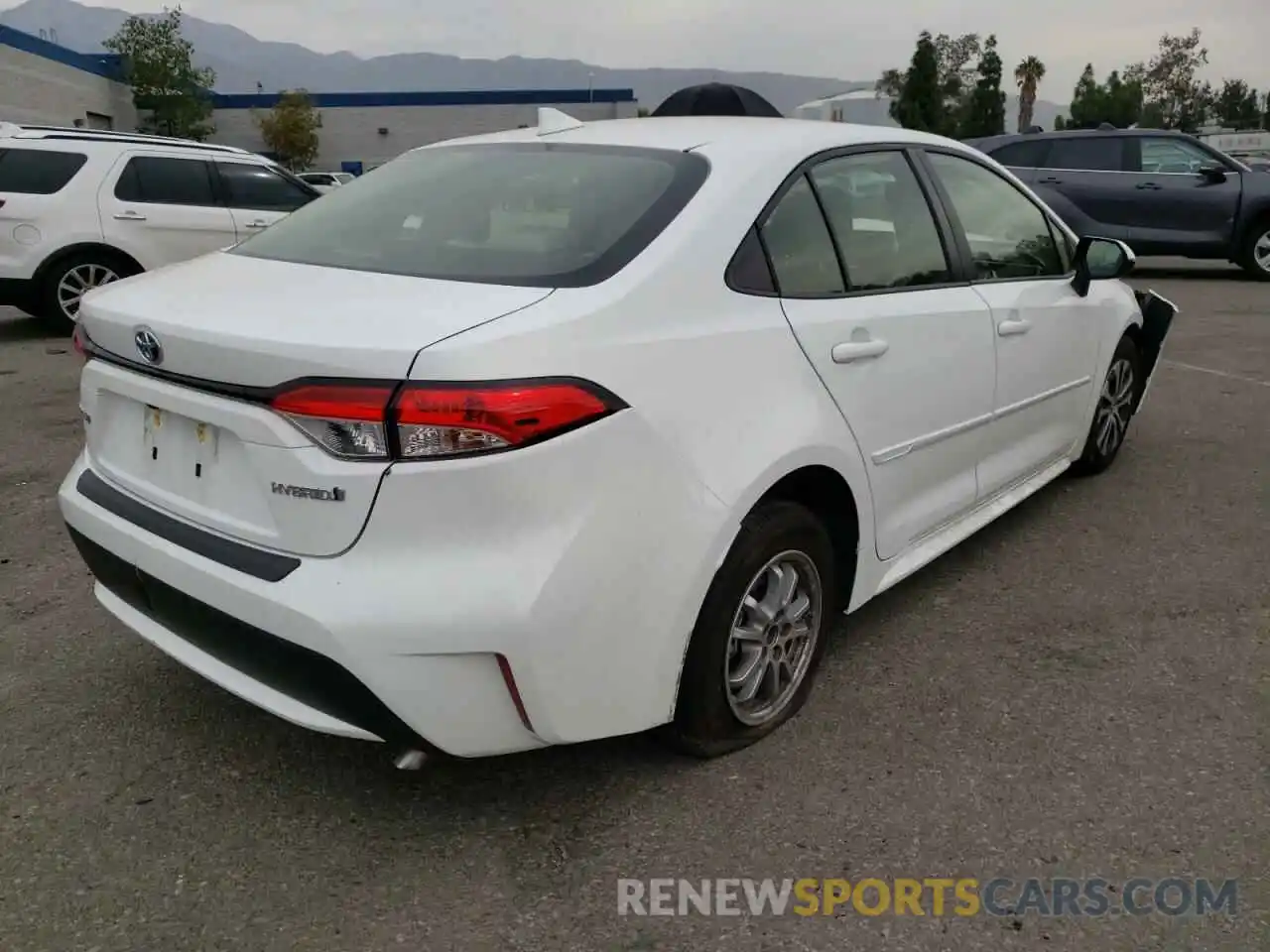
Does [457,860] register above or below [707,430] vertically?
below

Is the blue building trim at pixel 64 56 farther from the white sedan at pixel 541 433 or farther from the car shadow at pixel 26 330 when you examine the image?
the white sedan at pixel 541 433

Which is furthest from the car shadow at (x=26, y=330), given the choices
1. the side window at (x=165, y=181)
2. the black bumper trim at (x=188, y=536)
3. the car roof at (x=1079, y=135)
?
the car roof at (x=1079, y=135)

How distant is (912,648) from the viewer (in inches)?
131

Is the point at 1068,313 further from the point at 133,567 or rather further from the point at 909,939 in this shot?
the point at 133,567

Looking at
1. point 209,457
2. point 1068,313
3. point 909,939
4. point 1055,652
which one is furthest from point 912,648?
point 209,457

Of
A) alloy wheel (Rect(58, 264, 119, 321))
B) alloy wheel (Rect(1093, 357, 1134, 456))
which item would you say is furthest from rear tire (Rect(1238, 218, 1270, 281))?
alloy wheel (Rect(58, 264, 119, 321))

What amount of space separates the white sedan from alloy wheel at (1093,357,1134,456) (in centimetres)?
186

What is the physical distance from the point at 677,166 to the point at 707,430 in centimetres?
79

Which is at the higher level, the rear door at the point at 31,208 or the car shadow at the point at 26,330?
the rear door at the point at 31,208

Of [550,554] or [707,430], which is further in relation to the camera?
[707,430]

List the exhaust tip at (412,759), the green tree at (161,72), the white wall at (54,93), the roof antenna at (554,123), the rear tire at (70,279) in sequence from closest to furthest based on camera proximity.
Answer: the exhaust tip at (412,759) < the roof antenna at (554,123) < the rear tire at (70,279) < the white wall at (54,93) < the green tree at (161,72)

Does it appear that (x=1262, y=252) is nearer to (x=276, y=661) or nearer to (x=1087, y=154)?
(x=1087, y=154)

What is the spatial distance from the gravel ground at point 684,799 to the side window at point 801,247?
3.85 ft

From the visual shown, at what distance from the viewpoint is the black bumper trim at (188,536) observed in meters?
2.13
